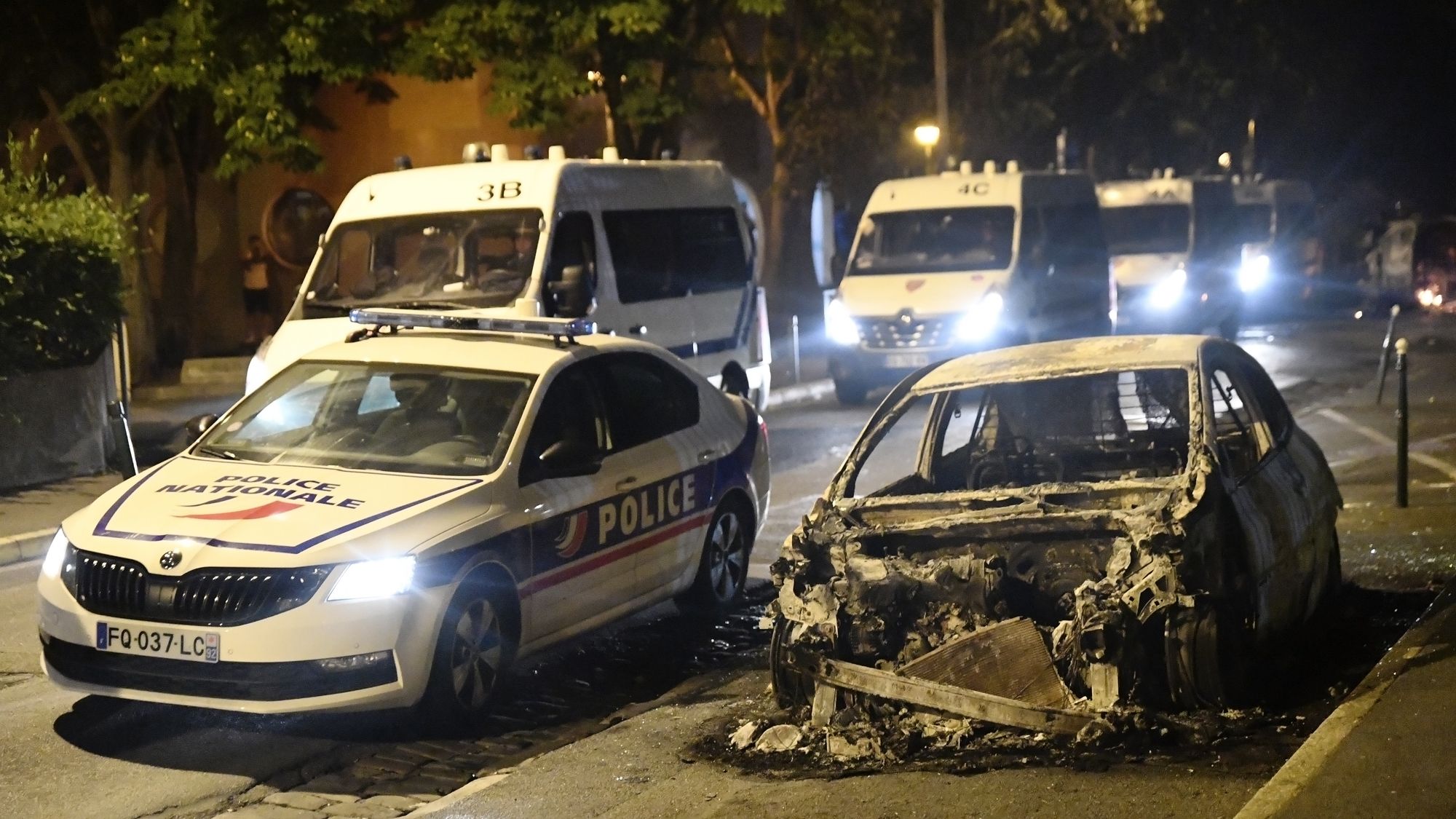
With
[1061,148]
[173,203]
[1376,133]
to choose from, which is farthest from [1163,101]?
[173,203]

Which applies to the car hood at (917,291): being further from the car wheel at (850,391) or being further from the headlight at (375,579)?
the headlight at (375,579)

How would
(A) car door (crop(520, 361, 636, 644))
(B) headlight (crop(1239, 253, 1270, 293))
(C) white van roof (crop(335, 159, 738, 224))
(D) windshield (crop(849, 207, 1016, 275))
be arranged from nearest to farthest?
(A) car door (crop(520, 361, 636, 644)) < (C) white van roof (crop(335, 159, 738, 224)) < (D) windshield (crop(849, 207, 1016, 275)) < (B) headlight (crop(1239, 253, 1270, 293))

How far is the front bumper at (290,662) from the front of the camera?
6.23m

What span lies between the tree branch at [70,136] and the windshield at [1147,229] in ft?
47.7

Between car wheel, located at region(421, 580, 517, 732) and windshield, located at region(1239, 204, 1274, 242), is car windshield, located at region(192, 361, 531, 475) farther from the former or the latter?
windshield, located at region(1239, 204, 1274, 242)

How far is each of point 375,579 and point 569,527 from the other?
1.22m

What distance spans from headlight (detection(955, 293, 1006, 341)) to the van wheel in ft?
13.8

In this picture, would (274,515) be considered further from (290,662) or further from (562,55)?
(562,55)

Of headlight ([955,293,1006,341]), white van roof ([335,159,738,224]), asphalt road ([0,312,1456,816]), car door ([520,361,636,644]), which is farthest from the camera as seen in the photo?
headlight ([955,293,1006,341])

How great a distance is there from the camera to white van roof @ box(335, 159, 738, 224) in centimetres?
1255

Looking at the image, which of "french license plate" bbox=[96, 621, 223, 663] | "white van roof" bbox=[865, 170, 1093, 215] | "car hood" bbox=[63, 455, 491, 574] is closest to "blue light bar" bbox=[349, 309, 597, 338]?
"car hood" bbox=[63, 455, 491, 574]

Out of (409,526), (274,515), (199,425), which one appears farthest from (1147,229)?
(274,515)

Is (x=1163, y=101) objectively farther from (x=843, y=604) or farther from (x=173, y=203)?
(x=843, y=604)

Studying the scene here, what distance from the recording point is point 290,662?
624 cm
